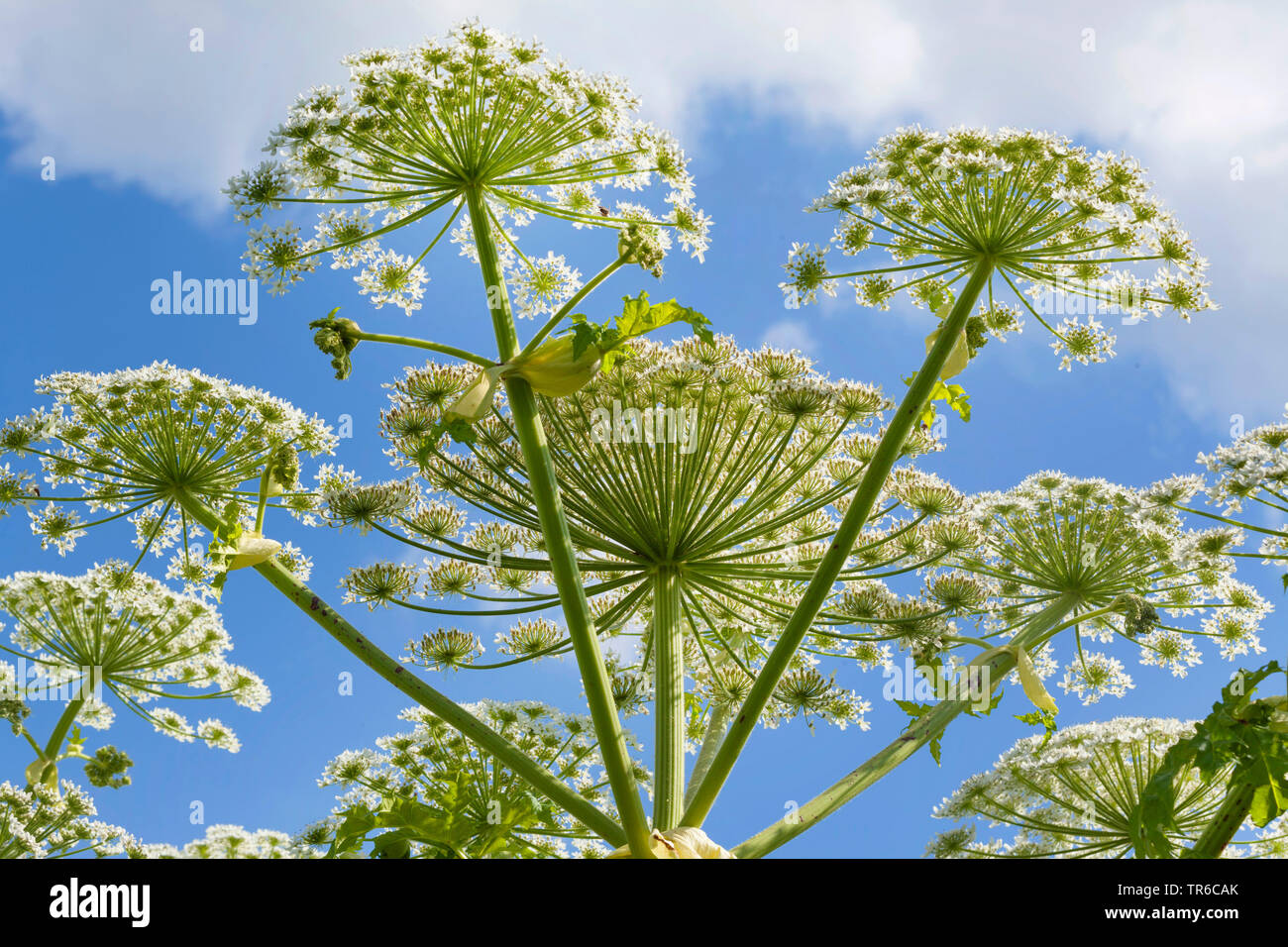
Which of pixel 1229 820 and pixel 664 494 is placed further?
pixel 664 494

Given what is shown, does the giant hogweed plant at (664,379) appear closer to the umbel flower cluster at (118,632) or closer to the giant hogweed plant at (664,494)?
the giant hogweed plant at (664,494)

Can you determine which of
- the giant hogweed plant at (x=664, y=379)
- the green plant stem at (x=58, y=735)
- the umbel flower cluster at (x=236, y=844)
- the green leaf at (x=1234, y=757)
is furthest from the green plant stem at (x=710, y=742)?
the green plant stem at (x=58, y=735)

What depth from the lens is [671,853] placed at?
544 centimetres

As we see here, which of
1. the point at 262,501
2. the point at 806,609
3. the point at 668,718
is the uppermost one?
the point at 262,501

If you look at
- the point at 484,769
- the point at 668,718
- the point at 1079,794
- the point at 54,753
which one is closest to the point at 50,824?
the point at 54,753

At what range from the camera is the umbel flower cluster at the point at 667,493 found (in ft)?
25.0

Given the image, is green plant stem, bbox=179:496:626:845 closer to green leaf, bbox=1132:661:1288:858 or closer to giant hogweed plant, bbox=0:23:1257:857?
giant hogweed plant, bbox=0:23:1257:857

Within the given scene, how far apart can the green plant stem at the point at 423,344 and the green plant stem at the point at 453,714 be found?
67.4 inches

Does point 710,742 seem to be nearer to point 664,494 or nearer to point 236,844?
point 664,494

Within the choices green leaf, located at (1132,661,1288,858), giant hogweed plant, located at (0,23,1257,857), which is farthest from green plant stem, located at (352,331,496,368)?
green leaf, located at (1132,661,1288,858)

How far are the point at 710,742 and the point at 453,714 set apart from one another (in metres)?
3.05

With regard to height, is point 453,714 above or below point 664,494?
below

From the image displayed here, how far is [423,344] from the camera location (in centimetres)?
627

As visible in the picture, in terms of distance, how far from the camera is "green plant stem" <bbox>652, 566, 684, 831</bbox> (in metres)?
6.45
